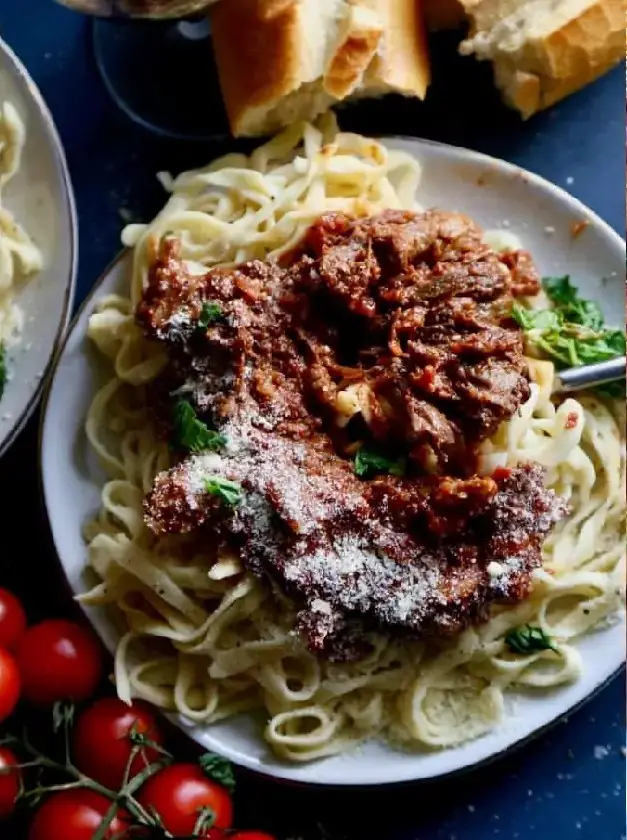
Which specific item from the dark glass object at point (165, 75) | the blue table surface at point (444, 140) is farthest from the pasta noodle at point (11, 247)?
the dark glass object at point (165, 75)

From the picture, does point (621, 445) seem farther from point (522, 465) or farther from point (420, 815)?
point (420, 815)

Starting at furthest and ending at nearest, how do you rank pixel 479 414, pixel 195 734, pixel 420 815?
1. pixel 420 815
2. pixel 195 734
3. pixel 479 414

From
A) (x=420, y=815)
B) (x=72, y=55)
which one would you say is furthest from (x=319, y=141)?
(x=420, y=815)

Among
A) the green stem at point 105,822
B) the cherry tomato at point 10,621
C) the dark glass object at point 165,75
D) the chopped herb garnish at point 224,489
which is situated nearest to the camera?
the green stem at point 105,822

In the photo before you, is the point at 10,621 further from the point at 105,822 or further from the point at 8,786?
the point at 105,822

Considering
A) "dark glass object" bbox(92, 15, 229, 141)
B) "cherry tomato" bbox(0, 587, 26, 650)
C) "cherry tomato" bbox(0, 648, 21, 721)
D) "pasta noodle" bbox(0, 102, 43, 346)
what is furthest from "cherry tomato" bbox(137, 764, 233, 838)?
"dark glass object" bbox(92, 15, 229, 141)

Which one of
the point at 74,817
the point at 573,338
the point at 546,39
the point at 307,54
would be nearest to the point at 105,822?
the point at 74,817

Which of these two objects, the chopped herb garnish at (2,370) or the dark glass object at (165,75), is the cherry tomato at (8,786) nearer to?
the chopped herb garnish at (2,370)
